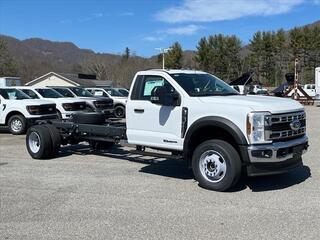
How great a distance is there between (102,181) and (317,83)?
98.8ft

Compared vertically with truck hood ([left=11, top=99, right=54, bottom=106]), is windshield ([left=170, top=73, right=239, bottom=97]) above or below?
above

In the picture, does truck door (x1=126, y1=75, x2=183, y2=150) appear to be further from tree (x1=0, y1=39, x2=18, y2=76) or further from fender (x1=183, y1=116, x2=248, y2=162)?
tree (x1=0, y1=39, x2=18, y2=76)

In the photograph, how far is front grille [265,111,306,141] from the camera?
7.61m

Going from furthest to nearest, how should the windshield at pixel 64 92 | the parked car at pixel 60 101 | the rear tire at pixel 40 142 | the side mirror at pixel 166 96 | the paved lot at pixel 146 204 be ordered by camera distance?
the windshield at pixel 64 92 → the parked car at pixel 60 101 → the rear tire at pixel 40 142 → the side mirror at pixel 166 96 → the paved lot at pixel 146 204

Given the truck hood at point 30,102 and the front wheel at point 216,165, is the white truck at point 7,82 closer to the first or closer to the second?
the truck hood at point 30,102

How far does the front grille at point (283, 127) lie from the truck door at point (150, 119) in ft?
5.50

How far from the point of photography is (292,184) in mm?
8375

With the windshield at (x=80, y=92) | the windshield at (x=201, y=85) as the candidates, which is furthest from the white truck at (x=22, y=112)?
the windshield at (x=201, y=85)

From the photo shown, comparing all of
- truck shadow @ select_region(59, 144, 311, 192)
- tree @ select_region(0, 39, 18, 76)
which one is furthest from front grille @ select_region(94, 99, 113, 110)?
tree @ select_region(0, 39, 18, 76)

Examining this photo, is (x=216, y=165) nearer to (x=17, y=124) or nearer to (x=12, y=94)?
(x=17, y=124)

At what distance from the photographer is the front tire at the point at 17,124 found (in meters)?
17.5

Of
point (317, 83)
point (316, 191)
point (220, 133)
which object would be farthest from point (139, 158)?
point (317, 83)

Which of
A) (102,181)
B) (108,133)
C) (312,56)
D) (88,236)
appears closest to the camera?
(88,236)

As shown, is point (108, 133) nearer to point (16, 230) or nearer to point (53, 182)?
point (53, 182)
